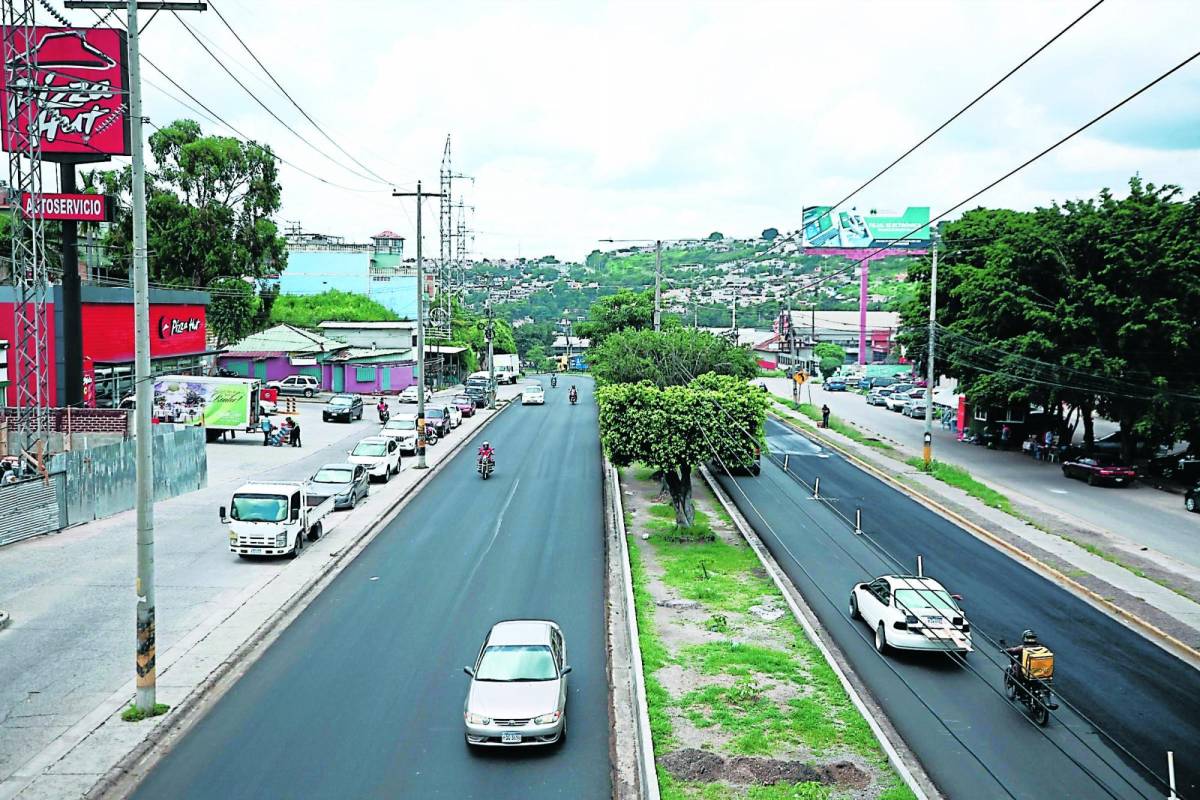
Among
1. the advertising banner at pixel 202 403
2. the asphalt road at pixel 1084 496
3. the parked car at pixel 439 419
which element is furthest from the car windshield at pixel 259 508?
the parked car at pixel 439 419

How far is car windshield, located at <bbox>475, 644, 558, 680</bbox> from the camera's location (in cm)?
1664

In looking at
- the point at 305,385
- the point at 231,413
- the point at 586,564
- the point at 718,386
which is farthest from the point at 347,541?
the point at 305,385

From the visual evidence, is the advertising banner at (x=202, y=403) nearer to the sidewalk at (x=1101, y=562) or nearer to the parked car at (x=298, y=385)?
the parked car at (x=298, y=385)

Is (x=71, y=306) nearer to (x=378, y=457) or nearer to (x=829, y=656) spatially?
(x=378, y=457)

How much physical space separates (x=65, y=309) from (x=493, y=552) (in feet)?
73.9

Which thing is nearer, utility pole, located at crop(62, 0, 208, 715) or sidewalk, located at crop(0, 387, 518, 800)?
sidewalk, located at crop(0, 387, 518, 800)

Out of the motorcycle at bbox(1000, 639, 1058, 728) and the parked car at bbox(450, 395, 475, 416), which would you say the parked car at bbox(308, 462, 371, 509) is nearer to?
the motorcycle at bbox(1000, 639, 1058, 728)

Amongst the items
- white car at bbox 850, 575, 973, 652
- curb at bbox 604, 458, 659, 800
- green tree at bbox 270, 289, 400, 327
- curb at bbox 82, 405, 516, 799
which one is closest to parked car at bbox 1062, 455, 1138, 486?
curb at bbox 604, 458, 659, 800

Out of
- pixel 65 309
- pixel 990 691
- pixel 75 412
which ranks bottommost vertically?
pixel 990 691

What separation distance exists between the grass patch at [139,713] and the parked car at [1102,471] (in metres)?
40.0

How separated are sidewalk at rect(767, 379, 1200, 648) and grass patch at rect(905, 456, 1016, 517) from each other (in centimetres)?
35

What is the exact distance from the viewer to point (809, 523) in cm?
3472

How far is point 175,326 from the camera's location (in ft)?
181

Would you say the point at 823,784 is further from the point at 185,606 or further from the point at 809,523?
the point at 809,523
